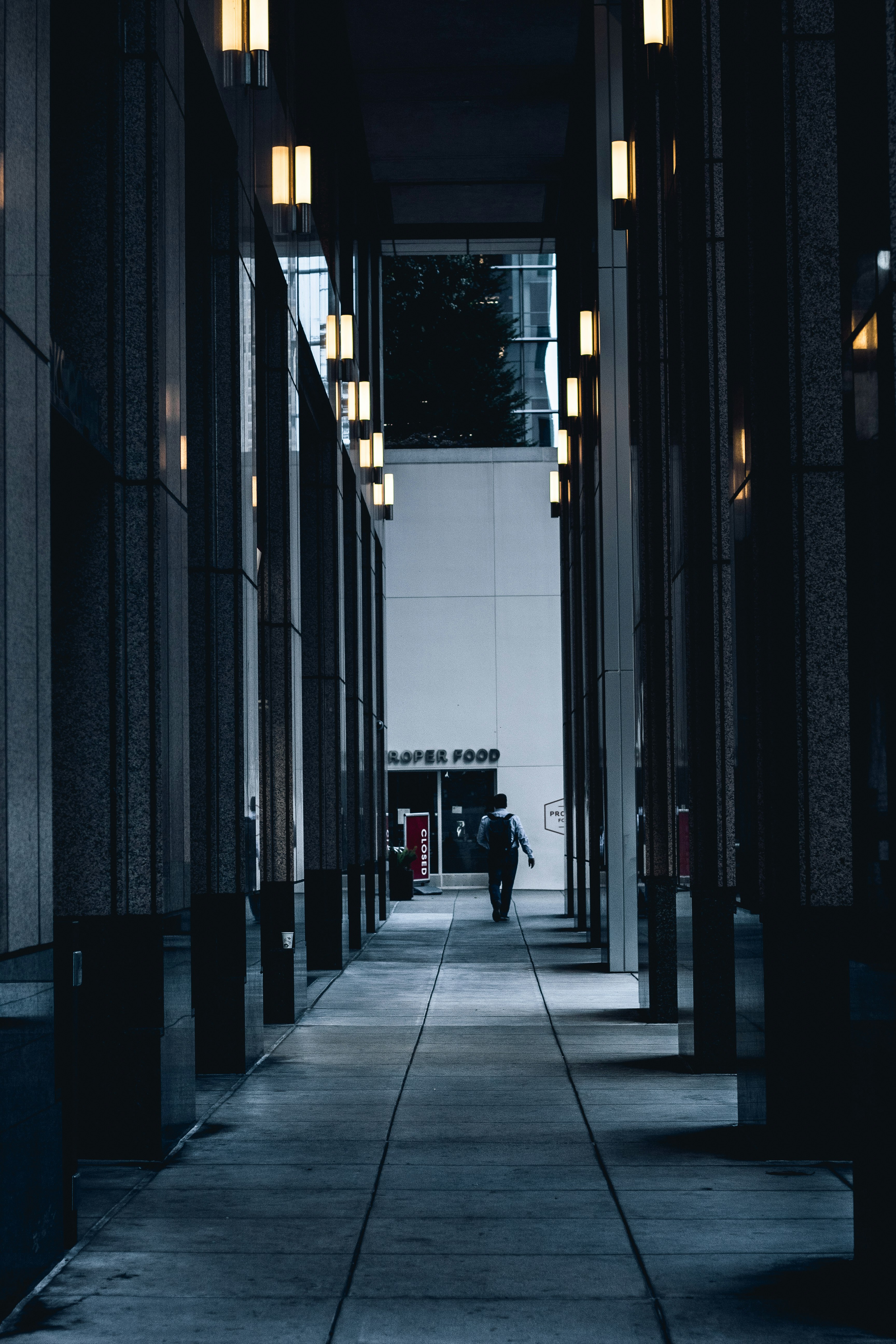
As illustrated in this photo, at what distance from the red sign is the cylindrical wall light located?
15933 mm

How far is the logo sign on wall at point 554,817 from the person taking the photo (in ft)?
125

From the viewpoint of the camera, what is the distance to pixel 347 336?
23.1 metres

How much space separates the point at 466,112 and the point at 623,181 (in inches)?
425

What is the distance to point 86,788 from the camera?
29.6ft

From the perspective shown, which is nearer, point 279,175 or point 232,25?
point 232,25

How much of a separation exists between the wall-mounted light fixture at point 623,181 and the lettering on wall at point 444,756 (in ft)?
78.0

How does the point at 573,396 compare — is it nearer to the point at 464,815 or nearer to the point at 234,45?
the point at 234,45

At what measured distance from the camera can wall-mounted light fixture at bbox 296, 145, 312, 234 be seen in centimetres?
1673

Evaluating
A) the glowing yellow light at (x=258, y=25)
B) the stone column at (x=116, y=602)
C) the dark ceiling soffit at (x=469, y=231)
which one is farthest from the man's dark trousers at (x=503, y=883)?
the stone column at (x=116, y=602)

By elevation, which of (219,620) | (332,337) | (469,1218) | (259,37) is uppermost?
(332,337)

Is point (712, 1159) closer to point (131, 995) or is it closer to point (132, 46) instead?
point (131, 995)

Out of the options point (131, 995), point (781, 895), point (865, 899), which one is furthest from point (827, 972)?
point (131, 995)

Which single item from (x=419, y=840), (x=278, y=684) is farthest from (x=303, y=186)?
(x=419, y=840)

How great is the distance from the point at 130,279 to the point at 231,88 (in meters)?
4.10
